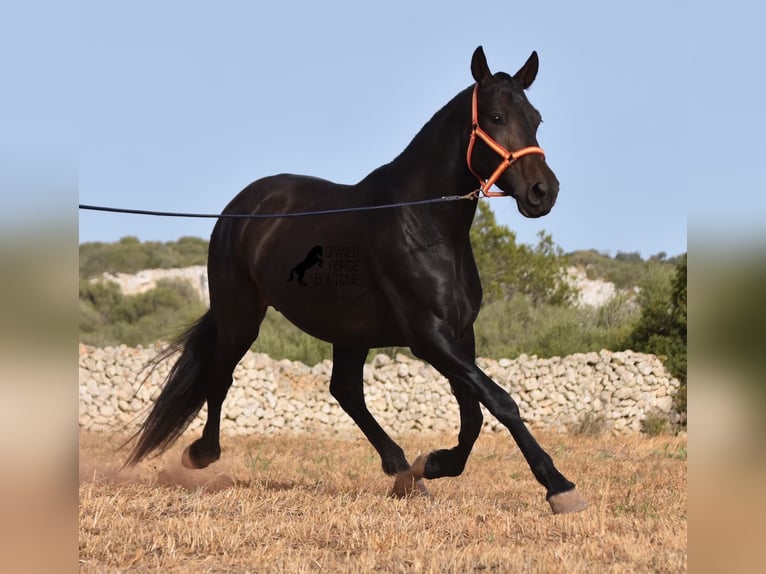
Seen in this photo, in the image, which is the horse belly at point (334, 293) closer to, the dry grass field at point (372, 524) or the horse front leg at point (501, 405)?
the horse front leg at point (501, 405)

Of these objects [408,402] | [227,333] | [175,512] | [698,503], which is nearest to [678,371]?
[408,402]

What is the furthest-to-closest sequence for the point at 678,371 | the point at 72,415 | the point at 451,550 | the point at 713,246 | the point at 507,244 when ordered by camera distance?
the point at 507,244 < the point at 678,371 < the point at 451,550 < the point at 713,246 < the point at 72,415

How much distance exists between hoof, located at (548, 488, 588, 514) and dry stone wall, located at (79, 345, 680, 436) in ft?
27.0

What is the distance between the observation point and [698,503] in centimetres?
299

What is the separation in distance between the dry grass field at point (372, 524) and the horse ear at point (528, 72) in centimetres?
265

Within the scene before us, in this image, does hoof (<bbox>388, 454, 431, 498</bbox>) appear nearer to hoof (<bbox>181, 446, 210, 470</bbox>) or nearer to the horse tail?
hoof (<bbox>181, 446, 210, 470</bbox>)

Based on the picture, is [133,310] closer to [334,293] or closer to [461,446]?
[334,293]

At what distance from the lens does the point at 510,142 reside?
5375 millimetres

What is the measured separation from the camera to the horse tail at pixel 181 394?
7316 mm

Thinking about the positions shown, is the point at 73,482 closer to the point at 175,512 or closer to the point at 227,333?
the point at 175,512

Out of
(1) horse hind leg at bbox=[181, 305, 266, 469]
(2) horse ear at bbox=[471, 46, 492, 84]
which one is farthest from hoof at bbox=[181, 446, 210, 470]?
(2) horse ear at bbox=[471, 46, 492, 84]

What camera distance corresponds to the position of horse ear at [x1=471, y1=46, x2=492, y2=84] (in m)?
5.53

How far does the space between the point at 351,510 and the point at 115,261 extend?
113 feet

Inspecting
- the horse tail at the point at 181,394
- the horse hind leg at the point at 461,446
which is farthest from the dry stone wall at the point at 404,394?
the horse hind leg at the point at 461,446
